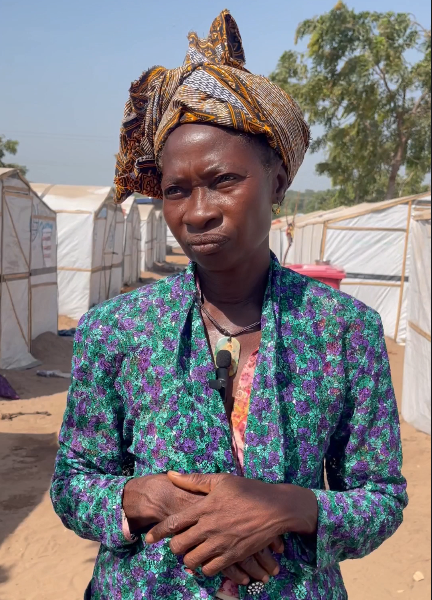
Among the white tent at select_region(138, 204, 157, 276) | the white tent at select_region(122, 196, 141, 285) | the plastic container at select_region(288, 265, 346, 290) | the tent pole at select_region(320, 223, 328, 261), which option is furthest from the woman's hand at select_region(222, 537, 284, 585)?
the white tent at select_region(138, 204, 157, 276)

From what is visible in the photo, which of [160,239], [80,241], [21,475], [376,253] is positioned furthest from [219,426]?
[160,239]

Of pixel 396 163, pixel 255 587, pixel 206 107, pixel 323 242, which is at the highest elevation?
pixel 396 163

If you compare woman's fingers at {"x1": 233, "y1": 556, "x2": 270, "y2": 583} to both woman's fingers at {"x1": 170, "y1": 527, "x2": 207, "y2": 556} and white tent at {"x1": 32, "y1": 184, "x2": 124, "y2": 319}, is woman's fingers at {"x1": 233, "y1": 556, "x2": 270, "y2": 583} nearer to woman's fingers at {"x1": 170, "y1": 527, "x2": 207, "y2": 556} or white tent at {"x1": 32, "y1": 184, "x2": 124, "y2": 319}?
woman's fingers at {"x1": 170, "y1": 527, "x2": 207, "y2": 556}

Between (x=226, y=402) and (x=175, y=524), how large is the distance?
0.28 meters

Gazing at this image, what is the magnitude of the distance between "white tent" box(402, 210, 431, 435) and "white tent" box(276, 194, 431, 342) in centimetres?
488

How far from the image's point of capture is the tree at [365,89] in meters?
14.9

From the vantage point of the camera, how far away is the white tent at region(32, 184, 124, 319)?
45.3ft

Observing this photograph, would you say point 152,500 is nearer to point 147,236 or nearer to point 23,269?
point 23,269

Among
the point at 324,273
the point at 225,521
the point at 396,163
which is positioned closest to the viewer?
the point at 225,521

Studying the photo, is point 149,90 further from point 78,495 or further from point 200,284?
point 78,495

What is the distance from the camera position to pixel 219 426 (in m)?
1.17

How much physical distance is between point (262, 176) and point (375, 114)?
16428 millimetres

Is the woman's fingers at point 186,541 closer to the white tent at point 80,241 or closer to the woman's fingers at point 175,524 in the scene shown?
the woman's fingers at point 175,524

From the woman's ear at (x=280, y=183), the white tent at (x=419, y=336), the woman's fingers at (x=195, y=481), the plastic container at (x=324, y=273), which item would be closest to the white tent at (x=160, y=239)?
the plastic container at (x=324, y=273)
